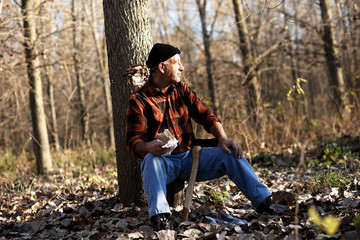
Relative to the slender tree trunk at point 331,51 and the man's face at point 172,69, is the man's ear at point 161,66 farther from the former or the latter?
the slender tree trunk at point 331,51

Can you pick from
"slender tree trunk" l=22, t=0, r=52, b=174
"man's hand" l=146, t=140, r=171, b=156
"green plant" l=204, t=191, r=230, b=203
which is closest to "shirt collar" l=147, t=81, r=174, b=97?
"man's hand" l=146, t=140, r=171, b=156

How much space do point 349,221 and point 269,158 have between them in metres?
3.33

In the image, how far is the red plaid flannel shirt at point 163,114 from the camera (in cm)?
305

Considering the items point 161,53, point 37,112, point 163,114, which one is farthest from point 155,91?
point 37,112

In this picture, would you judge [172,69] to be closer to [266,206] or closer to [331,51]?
[266,206]

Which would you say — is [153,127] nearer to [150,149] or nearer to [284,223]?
[150,149]

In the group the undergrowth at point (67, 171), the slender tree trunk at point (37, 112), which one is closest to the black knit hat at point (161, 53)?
the undergrowth at point (67, 171)

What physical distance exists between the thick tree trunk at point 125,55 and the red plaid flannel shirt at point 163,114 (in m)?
0.42

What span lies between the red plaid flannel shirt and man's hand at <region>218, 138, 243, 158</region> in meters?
0.29

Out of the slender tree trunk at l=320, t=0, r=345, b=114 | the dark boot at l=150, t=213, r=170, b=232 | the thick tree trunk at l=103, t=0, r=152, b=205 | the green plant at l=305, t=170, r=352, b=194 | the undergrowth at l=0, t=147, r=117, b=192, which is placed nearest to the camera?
the dark boot at l=150, t=213, r=170, b=232

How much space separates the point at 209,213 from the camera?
10.1ft

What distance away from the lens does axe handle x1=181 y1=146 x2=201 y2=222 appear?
292cm

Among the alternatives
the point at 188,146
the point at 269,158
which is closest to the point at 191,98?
the point at 188,146

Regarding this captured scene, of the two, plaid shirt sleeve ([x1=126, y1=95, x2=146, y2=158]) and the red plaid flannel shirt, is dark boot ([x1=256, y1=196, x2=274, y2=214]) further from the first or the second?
plaid shirt sleeve ([x1=126, y1=95, x2=146, y2=158])
